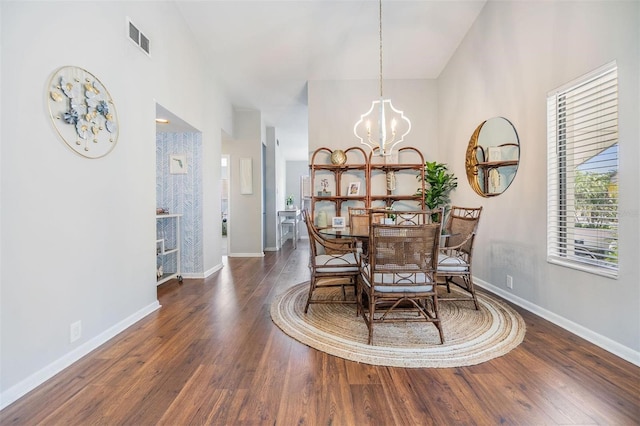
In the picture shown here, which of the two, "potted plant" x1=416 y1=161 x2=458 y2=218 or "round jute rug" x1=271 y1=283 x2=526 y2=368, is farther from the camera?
"potted plant" x1=416 y1=161 x2=458 y2=218

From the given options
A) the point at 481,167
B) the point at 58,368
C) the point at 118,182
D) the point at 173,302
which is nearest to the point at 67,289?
the point at 58,368

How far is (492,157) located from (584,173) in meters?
1.12

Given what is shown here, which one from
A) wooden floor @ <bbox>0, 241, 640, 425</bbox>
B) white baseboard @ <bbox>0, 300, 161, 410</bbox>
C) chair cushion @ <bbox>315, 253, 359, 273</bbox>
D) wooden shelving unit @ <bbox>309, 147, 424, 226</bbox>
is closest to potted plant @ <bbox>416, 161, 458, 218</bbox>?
wooden shelving unit @ <bbox>309, 147, 424, 226</bbox>

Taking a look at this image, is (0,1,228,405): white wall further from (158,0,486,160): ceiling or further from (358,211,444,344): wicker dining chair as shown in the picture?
(358,211,444,344): wicker dining chair

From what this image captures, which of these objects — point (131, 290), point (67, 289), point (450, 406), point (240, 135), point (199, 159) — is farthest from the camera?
point (240, 135)

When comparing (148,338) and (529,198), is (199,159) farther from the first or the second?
(529,198)

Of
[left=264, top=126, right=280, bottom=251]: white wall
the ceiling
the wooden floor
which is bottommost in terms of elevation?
the wooden floor

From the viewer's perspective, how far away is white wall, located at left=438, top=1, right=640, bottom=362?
1854 millimetres

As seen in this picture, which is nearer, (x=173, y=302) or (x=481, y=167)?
(x=173, y=302)

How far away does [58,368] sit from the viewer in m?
1.78

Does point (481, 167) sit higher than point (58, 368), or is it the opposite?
point (481, 167)

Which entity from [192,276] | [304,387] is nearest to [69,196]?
[304,387]

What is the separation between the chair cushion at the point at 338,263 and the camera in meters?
2.63

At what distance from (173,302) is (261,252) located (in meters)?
2.83
